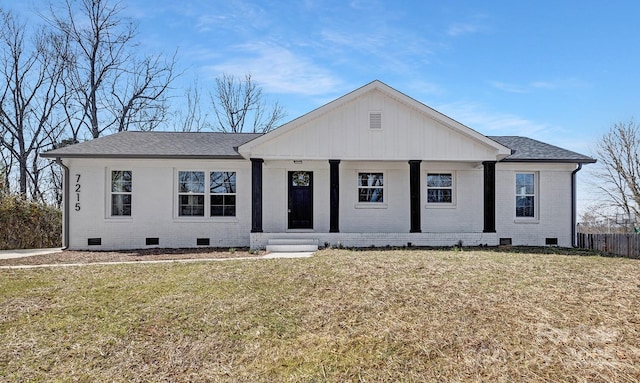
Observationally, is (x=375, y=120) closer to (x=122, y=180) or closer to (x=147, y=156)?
(x=147, y=156)

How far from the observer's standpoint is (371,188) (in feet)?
45.0

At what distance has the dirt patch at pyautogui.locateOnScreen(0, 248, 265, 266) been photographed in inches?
399

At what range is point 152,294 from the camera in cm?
646

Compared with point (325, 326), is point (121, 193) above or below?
above

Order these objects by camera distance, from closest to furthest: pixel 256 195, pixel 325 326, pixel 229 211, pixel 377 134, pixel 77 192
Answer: pixel 325 326 → pixel 256 195 → pixel 377 134 → pixel 77 192 → pixel 229 211

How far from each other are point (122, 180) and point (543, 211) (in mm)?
14502

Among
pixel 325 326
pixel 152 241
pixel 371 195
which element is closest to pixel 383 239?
pixel 371 195

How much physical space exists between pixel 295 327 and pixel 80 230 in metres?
10.6

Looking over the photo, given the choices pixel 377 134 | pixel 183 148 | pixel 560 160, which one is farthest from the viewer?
pixel 183 148

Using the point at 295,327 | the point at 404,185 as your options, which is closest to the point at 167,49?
the point at 404,185

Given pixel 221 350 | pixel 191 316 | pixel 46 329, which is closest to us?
pixel 221 350

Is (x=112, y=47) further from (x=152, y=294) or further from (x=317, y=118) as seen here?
(x=152, y=294)

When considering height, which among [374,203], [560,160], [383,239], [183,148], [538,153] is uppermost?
[183,148]

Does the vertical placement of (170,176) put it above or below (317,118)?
below
